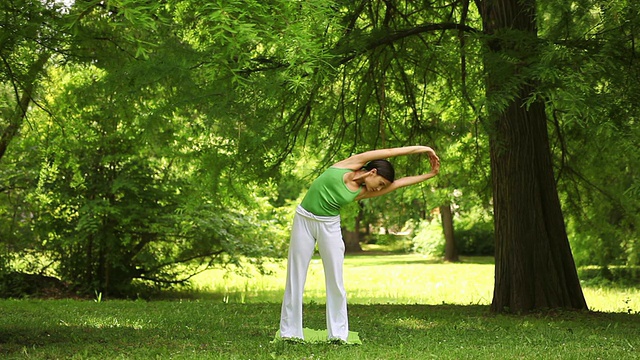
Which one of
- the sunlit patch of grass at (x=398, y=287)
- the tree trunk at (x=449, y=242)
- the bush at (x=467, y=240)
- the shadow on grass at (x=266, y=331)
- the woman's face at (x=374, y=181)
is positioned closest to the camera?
the shadow on grass at (x=266, y=331)

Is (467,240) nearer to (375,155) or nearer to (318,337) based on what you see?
(318,337)

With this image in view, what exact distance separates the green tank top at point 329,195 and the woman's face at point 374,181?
0.15m

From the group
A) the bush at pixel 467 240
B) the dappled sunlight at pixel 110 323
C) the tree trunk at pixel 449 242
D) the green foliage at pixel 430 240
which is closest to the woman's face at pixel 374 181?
the dappled sunlight at pixel 110 323

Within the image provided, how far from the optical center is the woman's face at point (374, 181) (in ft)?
23.4

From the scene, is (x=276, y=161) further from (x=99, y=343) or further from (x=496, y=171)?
(x=99, y=343)

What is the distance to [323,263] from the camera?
7070 millimetres

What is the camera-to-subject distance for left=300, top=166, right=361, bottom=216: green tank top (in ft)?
23.2

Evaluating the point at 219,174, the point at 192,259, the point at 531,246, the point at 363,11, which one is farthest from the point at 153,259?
the point at 531,246

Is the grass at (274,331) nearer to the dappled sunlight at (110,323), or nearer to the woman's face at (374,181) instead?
the dappled sunlight at (110,323)

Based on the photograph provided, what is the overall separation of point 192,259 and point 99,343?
9.97m

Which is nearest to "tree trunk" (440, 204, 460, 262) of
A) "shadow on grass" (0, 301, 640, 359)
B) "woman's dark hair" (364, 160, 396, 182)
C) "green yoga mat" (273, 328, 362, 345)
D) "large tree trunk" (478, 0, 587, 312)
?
"shadow on grass" (0, 301, 640, 359)

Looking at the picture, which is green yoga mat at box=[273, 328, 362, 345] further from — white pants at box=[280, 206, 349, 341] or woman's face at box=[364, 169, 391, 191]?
woman's face at box=[364, 169, 391, 191]

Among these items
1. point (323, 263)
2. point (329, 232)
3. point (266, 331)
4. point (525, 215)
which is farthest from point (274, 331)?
point (525, 215)

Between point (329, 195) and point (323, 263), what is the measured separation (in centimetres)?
62
